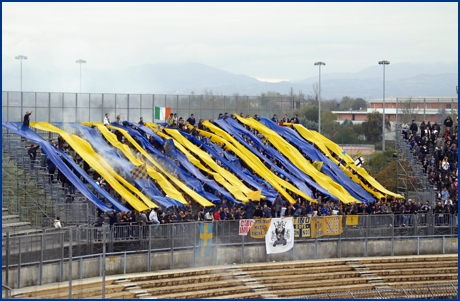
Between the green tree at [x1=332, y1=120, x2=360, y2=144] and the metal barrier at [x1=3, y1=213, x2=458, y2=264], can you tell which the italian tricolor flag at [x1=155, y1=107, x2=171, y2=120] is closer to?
the metal barrier at [x1=3, y1=213, x2=458, y2=264]

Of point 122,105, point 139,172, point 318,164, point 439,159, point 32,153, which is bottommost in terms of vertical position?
point 139,172

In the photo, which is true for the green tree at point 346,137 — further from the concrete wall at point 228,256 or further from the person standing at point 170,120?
the concrete wall at point 228,256

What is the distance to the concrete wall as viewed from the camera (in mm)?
29781

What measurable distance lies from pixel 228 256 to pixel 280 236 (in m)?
2.53

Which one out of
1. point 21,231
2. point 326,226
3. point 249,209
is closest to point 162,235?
point 21,231

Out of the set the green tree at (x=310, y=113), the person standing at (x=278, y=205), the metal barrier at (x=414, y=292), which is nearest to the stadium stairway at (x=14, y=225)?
the person standing at (x=278, y=205)

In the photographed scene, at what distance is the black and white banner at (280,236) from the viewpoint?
123ft

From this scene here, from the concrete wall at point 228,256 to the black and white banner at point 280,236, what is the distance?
0.96 ft

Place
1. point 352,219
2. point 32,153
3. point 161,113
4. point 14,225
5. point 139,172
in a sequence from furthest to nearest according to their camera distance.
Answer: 1. point 161,113
2. point 139,172
3. point 352,219
4. point 32,153
5. point 14,225

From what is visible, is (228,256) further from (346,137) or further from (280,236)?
(346,137)

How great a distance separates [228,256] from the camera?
36531 millimetres

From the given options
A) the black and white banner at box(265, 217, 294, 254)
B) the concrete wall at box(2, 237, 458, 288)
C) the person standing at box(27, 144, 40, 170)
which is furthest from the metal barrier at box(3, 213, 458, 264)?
the person standing at box(27, 144, 40, 170)

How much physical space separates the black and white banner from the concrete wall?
0.96 ft

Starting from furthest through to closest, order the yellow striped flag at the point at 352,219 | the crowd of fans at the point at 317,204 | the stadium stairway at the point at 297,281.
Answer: the yellow striped flag at the point at 352,219, the crowd of fans at the point at 317,204, the stadium stairway at the point at 297,281
